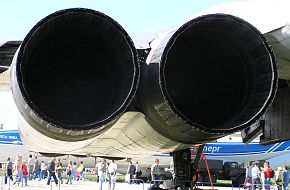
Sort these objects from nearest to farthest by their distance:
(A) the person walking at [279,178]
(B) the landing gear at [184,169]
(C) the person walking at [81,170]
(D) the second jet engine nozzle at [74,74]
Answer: (D) the second jet engine nozzle at [74,74]
(B) the landing gear at [184,169]
(A) the person walking at [279,178]
(C) the person walking at [81,170]

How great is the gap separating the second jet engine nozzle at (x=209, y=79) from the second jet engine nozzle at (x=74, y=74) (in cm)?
23

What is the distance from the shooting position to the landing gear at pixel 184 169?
6.85m

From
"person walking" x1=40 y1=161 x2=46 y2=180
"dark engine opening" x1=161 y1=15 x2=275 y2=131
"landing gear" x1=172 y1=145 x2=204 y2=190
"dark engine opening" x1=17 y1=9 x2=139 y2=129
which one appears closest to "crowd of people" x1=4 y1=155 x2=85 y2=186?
"person walking" x1=40 y1=161 x2=46 y2=180

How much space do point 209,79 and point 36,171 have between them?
29.3 metres

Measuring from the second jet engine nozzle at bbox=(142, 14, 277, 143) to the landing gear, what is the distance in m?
2.93

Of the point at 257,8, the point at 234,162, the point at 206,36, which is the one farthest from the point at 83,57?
the point at 234,162

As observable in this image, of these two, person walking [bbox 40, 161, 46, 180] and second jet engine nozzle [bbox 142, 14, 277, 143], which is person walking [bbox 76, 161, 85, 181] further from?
second jet engine nozzle [bbox 142, 14, 277, 143]

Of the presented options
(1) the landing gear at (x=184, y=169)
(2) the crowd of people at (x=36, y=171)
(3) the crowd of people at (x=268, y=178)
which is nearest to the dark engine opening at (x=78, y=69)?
(1) the landing gear at (x=184, y=169)

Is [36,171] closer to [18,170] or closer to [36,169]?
[36,169]

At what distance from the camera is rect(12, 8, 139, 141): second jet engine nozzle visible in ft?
10.5

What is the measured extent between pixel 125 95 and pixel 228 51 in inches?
38.8

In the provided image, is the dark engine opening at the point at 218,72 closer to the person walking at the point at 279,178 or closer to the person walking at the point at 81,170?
the person walking at the point at 279,178

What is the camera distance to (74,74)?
396 cm

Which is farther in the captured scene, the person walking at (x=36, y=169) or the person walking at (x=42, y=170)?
the person walking at (x=42, y=170)
